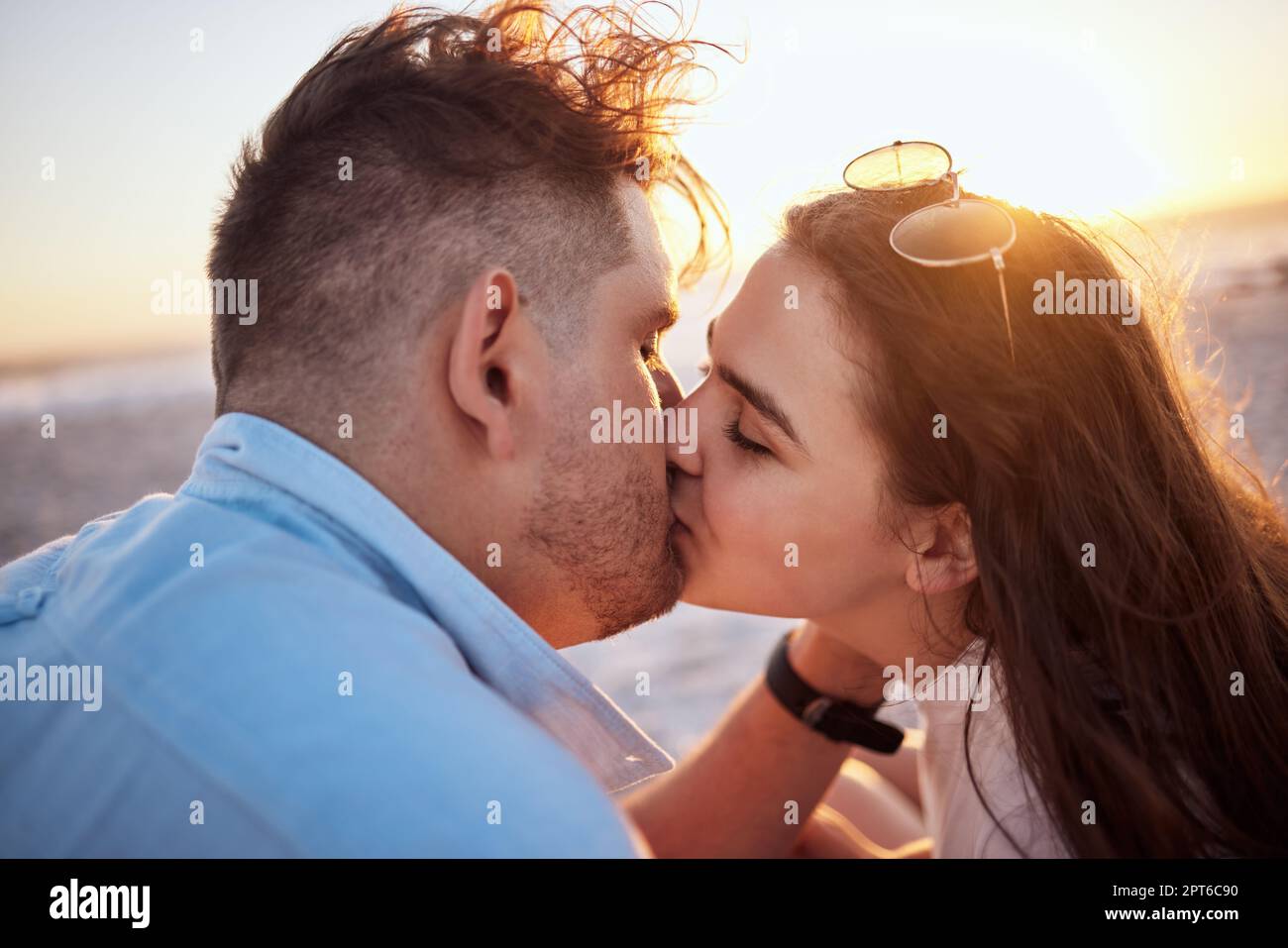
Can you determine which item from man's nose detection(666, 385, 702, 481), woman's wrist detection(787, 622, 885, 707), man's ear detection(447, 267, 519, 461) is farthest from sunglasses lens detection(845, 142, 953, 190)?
woman's wrist detection(787, 622, 885, 707)

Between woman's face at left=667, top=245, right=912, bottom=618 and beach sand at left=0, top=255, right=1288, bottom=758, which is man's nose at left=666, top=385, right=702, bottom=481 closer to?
woman's face at left=667, top=245, right=912, bottom=618

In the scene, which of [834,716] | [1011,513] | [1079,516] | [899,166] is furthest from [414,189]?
[834,716]

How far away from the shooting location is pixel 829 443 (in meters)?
2.50

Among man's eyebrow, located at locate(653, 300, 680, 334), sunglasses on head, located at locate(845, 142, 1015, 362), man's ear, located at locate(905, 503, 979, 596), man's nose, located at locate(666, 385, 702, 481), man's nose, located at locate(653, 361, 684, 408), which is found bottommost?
man's ear, located at locate(905, 503, 979, 596)

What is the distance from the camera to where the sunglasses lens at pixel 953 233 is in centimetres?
234

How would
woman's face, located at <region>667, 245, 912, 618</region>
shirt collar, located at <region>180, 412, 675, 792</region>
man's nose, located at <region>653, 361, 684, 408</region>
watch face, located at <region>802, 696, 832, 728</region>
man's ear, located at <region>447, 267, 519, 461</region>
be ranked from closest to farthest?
1. shirt collar, located at <region>180, 412, 675, 792</region>
2. man's ear, located at <region>447, 267, 519, 461</region>
3. woman's face, located at <region>667, 245, 912, 618</region>
4. man's nose, located at <region>653, 361, 684, 408</region>
5. watch face, located at <region>802, 696, 832, 728</region>

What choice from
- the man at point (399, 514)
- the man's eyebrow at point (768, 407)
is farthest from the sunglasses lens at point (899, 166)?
the man's eyebrow at point (768, 407)

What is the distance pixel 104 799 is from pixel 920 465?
77.6 inches

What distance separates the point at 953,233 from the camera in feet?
7.77

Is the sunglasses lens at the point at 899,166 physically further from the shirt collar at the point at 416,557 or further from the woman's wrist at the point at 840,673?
the shirt collar at the point at 416,557

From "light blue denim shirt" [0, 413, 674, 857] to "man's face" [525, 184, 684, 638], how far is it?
0.64 metres

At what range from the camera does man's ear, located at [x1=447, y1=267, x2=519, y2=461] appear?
2.02 meters

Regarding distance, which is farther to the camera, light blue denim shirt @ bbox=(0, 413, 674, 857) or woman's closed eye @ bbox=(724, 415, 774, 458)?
woman's closed eye @ bbox=(724, 415, 774, 458)
